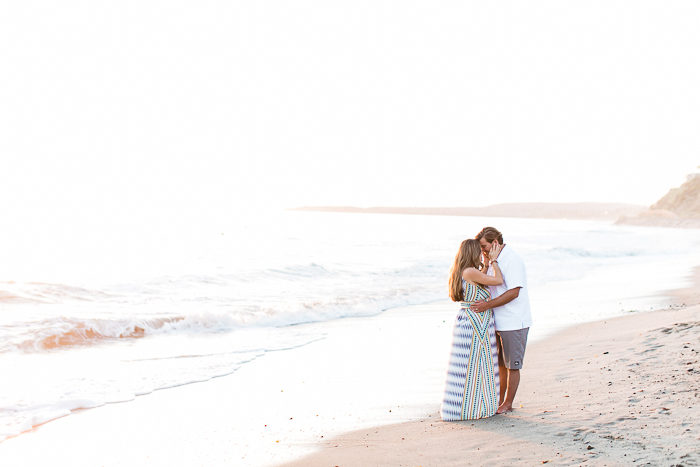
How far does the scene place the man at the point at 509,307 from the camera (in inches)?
166

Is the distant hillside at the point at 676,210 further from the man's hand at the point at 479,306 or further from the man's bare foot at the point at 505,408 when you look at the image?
the man's hand at the point at 479,306

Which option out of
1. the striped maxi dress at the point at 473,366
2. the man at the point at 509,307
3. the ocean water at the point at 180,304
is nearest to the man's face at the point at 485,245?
the man at the point at 509,307

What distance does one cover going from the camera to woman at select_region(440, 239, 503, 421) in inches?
167

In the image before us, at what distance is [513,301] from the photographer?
14.1ft

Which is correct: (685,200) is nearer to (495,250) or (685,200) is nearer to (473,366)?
(495,250)

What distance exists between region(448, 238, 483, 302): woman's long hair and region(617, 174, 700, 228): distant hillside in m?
96.3

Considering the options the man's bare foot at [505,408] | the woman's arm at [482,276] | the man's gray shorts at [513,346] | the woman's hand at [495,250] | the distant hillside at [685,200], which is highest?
the distant hillside at [685,200]

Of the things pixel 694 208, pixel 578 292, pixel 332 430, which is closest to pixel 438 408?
pixel 332 430

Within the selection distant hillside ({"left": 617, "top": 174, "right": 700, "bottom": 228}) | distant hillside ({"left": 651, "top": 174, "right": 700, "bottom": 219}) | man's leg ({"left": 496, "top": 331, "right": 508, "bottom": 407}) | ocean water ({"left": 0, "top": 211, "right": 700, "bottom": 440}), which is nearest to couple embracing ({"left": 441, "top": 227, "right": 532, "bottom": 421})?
man's leg ({"left": 496, "top": 331, "right": 508, "bottom": 407})

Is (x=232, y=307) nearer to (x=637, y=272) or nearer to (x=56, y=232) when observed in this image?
(x=637, y=272)

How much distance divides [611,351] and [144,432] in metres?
5.27

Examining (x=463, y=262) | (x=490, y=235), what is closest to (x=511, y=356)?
(x=463, y=262)

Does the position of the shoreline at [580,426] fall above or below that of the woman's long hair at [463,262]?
below

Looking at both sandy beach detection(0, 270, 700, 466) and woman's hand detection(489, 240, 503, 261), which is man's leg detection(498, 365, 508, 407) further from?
woman's hand detection(489, 240, 503, 261)
